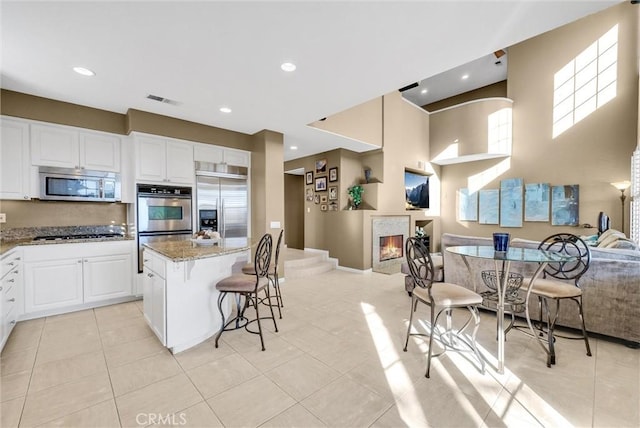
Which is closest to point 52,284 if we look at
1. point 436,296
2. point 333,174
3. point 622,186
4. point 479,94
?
point 436,296

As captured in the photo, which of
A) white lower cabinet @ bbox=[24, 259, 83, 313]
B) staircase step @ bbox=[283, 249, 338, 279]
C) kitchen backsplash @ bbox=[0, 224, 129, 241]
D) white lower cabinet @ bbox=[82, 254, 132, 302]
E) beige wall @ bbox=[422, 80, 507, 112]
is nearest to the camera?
white lower cabinet @ bbox=[24, 259, 83, 313]

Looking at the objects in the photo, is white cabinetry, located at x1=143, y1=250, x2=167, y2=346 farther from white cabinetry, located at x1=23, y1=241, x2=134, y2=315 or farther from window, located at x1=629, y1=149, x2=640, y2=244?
window, located at x1=629, y1=149, x2=640, y2=244

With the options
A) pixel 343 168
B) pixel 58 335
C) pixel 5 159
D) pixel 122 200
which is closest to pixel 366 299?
pixel 343 168

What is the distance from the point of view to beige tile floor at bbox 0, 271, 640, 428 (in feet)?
5.50

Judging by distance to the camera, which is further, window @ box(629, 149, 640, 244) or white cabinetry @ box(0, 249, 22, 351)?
window @ box(629, 149, 640, 244)

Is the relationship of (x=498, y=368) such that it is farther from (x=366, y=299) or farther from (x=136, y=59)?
(x=136, y=59)

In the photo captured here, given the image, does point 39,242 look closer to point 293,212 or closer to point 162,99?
point 162,99

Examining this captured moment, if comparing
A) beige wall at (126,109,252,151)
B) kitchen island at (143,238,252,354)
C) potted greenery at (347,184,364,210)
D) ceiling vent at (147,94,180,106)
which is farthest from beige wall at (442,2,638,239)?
ceiling vent at (147,94,180,106)

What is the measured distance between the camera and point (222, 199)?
4504 mm

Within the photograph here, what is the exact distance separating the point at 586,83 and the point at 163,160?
8.43 metres

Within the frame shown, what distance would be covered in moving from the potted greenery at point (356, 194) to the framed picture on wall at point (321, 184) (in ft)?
2.19

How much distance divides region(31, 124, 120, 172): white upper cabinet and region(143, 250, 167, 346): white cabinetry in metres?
1.85

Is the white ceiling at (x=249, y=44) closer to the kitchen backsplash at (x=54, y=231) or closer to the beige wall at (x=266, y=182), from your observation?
the beige wall at (x=266, y=182)

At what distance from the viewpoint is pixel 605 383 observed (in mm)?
1982
